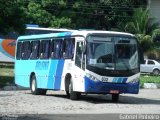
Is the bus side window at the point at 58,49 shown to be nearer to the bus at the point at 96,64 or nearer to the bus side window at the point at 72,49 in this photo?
the bus at the point at 96,64

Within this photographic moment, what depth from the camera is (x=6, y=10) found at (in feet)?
100

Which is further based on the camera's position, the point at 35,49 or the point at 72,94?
the point at 35,49

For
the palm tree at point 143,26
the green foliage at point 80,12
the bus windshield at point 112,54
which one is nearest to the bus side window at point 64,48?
the bus windshield at point 112,54

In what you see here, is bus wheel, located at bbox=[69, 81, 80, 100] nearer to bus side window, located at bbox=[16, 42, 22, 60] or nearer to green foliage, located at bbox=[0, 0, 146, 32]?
bus side window, located at bbox=[16, 42, 22, 60]

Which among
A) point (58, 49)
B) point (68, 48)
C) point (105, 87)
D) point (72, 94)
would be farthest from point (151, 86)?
point (105, 87)

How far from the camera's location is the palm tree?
197 feet

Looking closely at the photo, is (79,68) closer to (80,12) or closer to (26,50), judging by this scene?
(26,50)

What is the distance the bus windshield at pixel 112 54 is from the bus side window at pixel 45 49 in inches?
178

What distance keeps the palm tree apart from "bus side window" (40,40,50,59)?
31.9 meters

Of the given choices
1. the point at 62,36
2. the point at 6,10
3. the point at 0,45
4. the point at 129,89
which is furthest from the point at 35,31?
the point at 129,89

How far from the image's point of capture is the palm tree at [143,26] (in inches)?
2363

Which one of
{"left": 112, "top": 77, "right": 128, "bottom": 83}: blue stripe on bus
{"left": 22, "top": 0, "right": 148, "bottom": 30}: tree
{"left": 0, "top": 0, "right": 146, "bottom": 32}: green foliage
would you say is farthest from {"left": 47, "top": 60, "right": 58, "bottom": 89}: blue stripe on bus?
{"left": 22, "top": 0, "right": 148, "bottom": 30}: tree

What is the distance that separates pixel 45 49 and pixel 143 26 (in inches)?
1343

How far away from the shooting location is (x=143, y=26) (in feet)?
200
